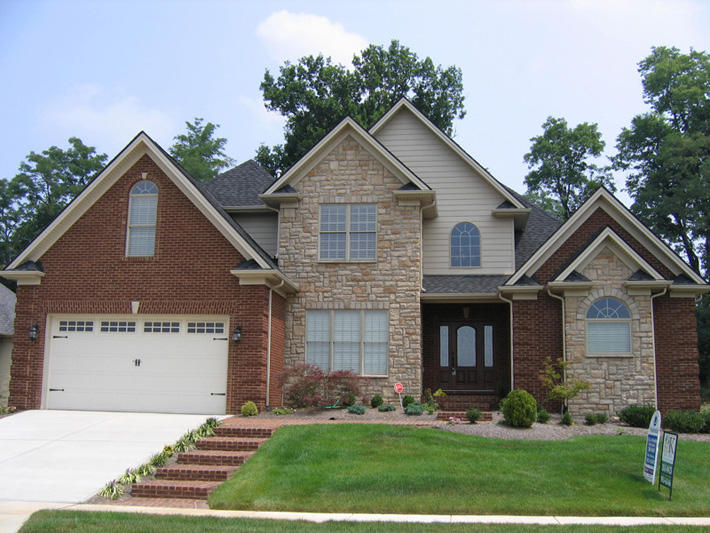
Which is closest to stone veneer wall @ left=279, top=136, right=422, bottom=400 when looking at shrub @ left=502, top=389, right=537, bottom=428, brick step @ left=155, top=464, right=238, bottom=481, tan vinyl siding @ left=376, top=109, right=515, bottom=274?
tan vinyl siding @ left=376, top=109, right=515, bottom=274

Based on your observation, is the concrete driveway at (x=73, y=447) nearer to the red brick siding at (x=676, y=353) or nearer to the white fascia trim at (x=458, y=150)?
the white fascia trim at (x=458, y=150)

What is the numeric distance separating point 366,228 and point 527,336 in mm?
5197

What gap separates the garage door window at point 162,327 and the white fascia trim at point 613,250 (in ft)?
31.8

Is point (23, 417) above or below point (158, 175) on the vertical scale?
below

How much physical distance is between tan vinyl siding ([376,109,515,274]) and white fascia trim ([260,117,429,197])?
2581mm

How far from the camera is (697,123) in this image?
117ft

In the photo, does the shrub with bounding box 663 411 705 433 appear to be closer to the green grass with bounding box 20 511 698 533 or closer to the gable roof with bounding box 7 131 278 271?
the green grass with bounding box 20 511 698 533

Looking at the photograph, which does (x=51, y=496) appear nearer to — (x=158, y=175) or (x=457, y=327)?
(x=158, y=175)

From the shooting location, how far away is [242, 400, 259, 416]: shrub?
16406 millimetres

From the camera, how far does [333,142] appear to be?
19734mm

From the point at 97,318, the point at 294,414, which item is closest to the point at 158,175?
the point at 97,318

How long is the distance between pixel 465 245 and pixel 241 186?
7472 millimetres

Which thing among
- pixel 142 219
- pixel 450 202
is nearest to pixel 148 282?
pixel 142 219

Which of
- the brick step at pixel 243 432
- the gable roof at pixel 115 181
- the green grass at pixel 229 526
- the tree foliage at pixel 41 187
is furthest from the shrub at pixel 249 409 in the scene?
the tree foliage at pixel 41 187
